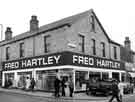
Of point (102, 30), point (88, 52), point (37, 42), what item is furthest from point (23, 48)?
point (102, 30)

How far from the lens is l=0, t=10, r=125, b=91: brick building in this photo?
2086 centimetres

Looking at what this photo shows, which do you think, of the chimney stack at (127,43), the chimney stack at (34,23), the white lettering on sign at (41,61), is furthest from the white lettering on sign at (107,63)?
the chimney stack at (127,43)

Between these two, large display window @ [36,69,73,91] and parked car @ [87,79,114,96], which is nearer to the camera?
parked car @ [87,79,114,96]

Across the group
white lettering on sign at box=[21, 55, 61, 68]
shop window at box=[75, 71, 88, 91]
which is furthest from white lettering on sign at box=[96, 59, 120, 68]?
white lettering on sign at box=[21, 55, 61, 68]

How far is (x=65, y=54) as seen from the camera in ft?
65.8

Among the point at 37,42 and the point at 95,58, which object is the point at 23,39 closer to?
the point at 37,42

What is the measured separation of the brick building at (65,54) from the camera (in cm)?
2086

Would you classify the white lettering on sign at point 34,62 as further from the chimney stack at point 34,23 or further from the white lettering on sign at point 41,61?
the chimney stack at point 34,23

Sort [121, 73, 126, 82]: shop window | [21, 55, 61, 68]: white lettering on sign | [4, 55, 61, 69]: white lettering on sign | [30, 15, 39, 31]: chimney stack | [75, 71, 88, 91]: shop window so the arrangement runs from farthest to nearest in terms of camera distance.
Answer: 1. [121, 73, 126, 82]: shop window
2. [30, 15, 39, 31]: chimney stack
3. [75, 71, 88, 91]: shop window
4. [4, 55, 61, 69]: white lettering on sign
5. [21, 55, 61, 68]: white lettering on sign

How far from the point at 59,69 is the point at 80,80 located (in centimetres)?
288

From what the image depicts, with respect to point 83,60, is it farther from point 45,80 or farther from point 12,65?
point 12,65

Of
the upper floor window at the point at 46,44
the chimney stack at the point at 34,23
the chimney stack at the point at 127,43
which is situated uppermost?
the chimney stack at the point at 34,23

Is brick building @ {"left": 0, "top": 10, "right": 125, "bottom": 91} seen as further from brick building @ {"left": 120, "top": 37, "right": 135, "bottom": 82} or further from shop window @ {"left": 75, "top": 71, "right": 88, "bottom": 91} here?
brick building @ {"left": 120, "top": 37, "right": 135, "bottom": 82}

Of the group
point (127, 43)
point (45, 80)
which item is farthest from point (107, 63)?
point (127, 43)
